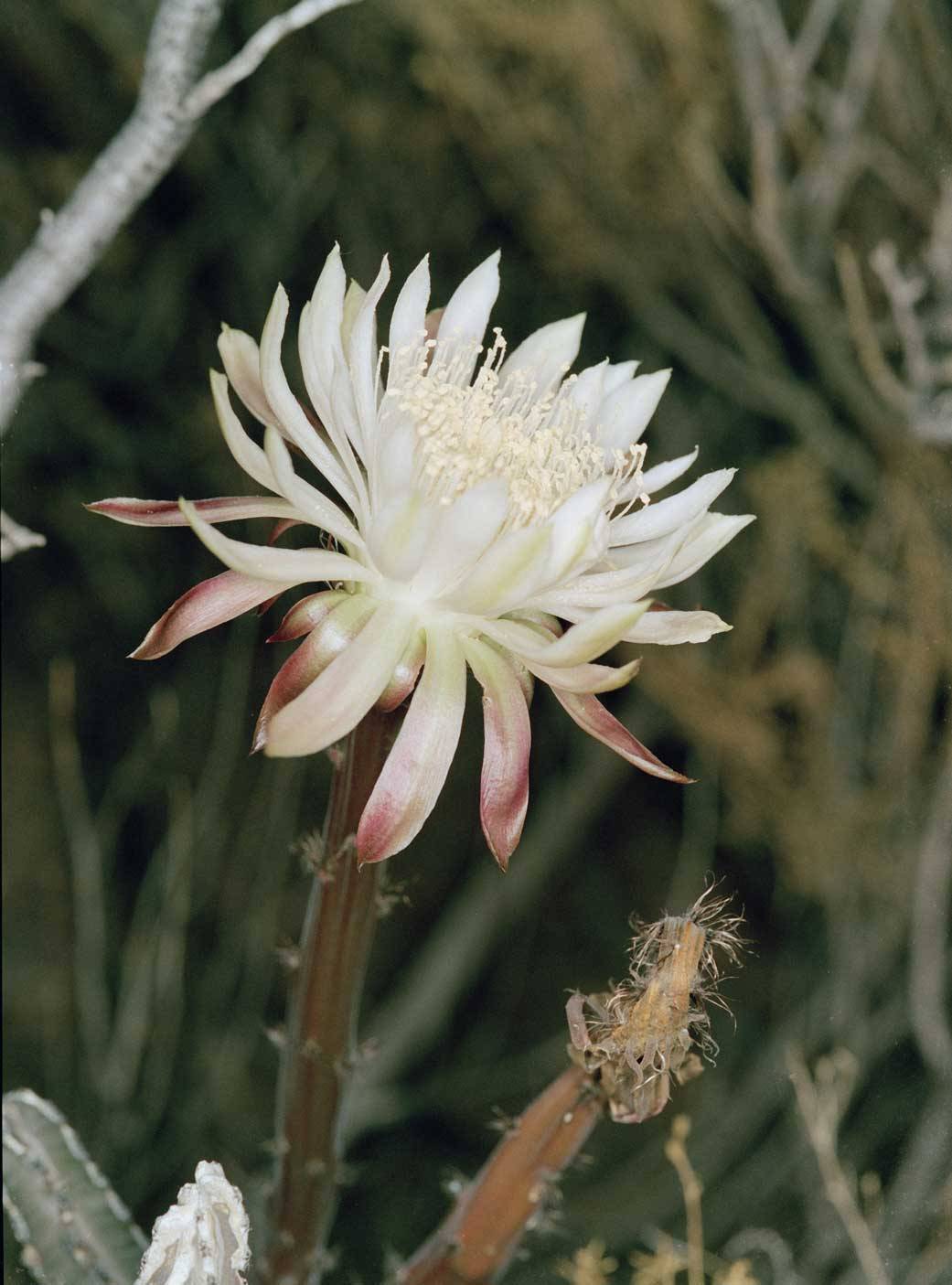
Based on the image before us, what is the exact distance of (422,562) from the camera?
329 mm

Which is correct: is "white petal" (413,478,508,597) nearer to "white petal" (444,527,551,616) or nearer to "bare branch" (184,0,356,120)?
"white petal" (444,527,551,616)

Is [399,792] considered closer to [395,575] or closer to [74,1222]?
[395,575]

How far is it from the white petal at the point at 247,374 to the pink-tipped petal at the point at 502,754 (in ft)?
0.33

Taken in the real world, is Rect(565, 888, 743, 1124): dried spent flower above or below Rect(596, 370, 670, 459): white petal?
below

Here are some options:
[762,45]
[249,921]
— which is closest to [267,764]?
[249,921]

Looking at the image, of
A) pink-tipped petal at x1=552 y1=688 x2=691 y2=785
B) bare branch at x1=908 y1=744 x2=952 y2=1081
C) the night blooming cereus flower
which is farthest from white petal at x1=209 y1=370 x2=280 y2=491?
bare branch at x1=908 y1=744 x2=952 y2=1081

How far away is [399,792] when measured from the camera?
315 mm

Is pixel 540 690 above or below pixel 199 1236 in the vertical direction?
above

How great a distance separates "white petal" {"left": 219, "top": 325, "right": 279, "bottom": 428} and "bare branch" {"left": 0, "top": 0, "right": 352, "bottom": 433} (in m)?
0.11

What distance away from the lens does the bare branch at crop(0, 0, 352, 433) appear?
16.8 inches

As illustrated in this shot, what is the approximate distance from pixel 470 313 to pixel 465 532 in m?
0.14

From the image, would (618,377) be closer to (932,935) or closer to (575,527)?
(575,527)

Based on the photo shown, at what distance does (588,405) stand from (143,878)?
0.57 metres

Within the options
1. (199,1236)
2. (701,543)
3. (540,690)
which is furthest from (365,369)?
(540,690)
